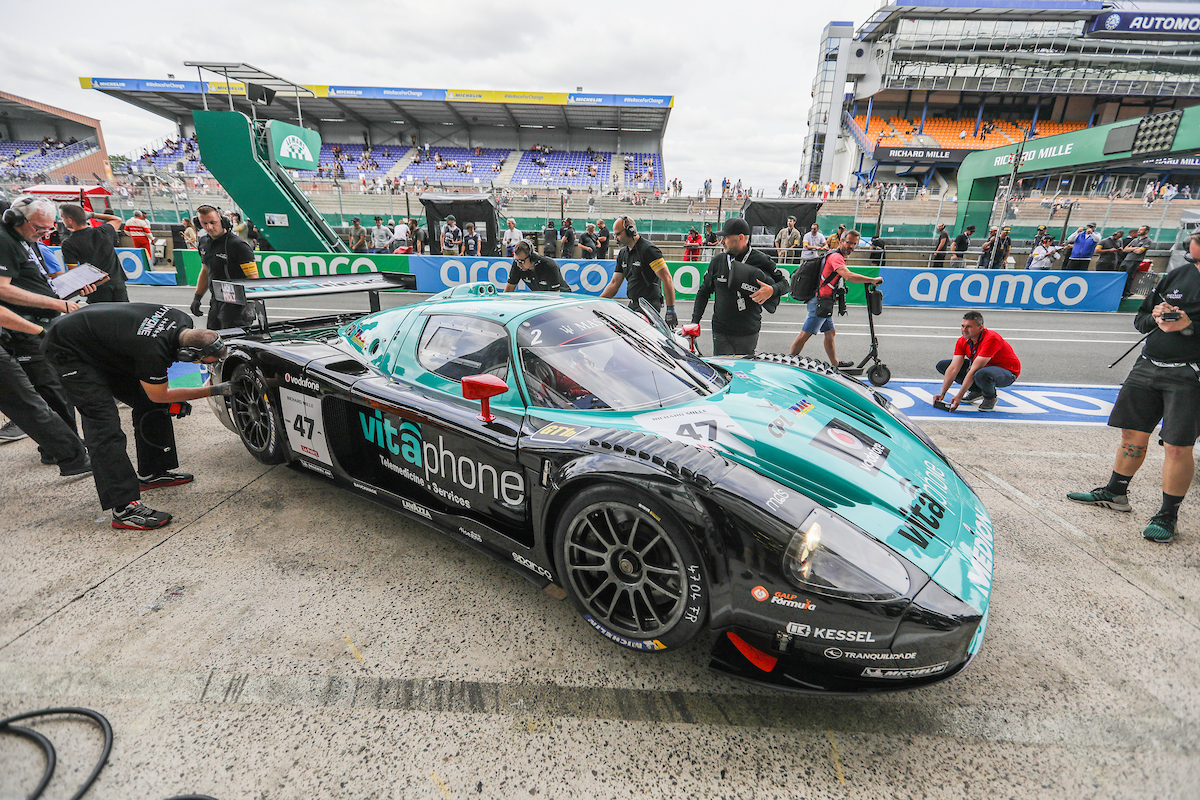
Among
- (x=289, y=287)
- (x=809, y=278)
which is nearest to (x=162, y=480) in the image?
(x=289, y=287)

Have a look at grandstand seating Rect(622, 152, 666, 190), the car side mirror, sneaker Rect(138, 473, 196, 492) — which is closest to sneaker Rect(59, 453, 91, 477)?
sneaker Rect(138, 473, 196, 492)

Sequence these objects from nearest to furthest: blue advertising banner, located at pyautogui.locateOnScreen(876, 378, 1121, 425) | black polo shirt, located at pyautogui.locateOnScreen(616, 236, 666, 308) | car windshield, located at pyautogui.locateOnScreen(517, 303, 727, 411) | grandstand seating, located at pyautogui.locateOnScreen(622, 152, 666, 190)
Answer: car windshield, located at pyautogui.locateOnScreen(517, 303, 727, 411) → blue advertising banner, located at pyautogui.locateOnScreen(876, 378, 1121, 425) → black polo shirt, located at pyautogui.locateOnScreen(616, 236, 666, 308) → grandstand seating, located at pyautogui.locateOnScreen(622, 152, 666, 190)

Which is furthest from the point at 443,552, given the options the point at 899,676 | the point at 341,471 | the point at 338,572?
the point at 899,676

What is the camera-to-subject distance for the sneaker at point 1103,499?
3385 mm

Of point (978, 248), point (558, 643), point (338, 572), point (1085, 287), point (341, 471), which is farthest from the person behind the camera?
point (978, 248)

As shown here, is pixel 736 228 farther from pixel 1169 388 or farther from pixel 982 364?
pixel 1169 388

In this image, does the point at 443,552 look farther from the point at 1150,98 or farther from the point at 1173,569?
the point at 1150,98

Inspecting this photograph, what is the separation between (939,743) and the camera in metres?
1.86

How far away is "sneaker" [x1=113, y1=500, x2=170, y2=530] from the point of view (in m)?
3.08

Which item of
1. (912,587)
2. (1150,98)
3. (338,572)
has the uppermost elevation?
(1150,98)

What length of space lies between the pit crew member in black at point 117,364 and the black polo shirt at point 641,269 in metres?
3.63

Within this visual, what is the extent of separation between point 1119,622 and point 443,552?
306cm

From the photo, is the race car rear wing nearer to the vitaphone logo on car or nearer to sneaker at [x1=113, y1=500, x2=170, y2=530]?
sneaker at [x1=113, y1=500, x2=170, y2=530]

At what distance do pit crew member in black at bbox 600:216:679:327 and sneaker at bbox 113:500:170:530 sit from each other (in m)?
3.75
